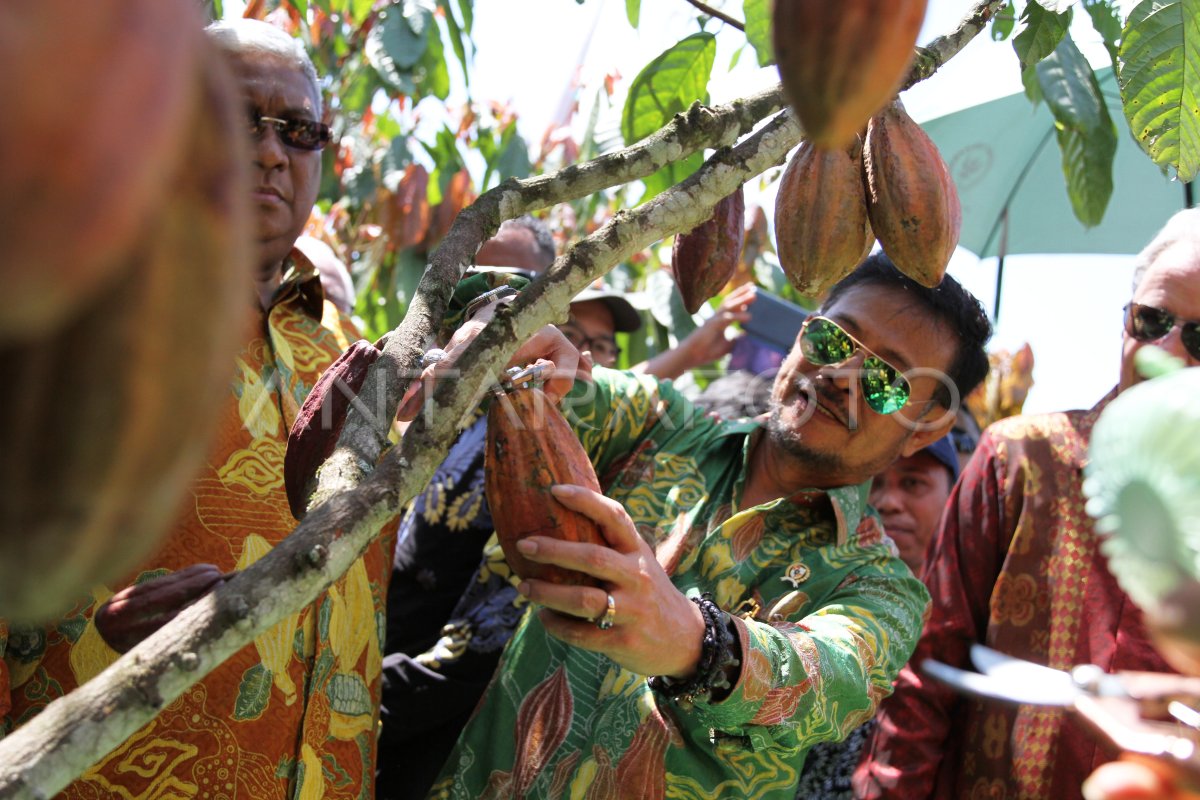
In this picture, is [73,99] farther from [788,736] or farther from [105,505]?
[788,736]

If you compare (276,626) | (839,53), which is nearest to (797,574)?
(276,626)

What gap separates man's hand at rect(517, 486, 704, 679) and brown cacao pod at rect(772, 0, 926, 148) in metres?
0.62

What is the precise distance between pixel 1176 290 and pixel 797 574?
81 centimetres

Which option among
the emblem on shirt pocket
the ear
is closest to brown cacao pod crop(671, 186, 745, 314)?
the emblem on shirt pocket

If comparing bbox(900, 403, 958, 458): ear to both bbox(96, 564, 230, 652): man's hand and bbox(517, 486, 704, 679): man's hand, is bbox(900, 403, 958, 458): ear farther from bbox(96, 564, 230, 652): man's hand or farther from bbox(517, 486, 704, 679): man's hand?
bbox(96, 564, 230, 652): man's hand

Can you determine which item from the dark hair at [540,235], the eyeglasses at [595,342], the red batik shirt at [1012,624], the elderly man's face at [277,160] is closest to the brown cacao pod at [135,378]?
the elderly man's face at [277,160]

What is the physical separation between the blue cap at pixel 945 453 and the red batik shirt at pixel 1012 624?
573 millimetres

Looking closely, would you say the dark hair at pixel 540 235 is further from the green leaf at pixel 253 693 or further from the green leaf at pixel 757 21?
the green leaf at pixel 253 693

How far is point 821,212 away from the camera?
3.87 ft

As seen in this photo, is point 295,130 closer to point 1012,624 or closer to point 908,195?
point 908,195

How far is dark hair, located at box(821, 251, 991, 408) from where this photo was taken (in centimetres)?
203

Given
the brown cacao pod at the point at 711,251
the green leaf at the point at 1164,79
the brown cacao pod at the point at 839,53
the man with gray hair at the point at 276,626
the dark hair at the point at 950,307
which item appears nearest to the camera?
the brown cacao pod at the point at 839,53

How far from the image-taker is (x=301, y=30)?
4133 mm

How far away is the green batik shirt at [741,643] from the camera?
1.55 metres
